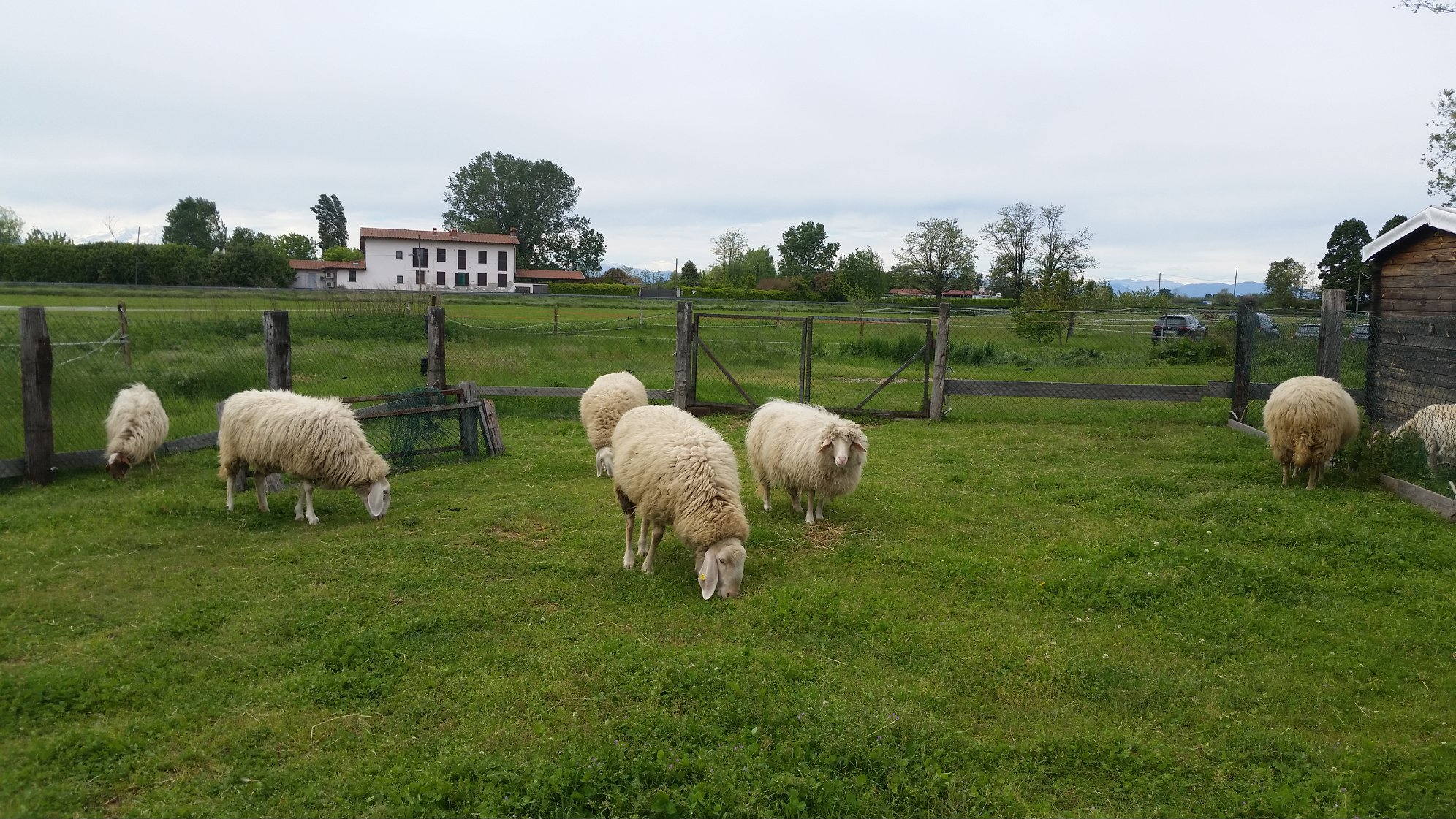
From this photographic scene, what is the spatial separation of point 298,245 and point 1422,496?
342ft

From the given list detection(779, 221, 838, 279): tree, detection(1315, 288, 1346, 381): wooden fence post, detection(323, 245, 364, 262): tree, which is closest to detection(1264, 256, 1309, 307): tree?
detection(779, 221, 838, 279): tree

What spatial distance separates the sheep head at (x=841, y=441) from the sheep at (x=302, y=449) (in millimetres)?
4577

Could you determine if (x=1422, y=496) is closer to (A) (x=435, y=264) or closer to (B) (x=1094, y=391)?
(B) (x=1094, y=391)

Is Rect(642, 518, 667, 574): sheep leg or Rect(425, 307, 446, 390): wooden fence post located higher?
Rect(425, 307, 446, 390): wooden fence post

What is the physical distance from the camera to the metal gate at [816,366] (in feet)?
48.3

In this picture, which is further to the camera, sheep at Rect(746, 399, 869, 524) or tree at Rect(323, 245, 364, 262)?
tree at Rect(323, 245, 364, 262)

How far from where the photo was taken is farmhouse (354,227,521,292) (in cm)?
6138

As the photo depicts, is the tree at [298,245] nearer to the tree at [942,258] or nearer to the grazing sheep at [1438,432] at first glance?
the tree at [942,258]

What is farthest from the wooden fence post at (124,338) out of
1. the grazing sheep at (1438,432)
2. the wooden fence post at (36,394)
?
the grazing sheep at (1438,432)

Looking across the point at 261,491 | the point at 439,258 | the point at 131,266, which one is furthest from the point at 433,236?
the point at 261,491

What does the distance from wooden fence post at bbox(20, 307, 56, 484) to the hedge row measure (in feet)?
51.0

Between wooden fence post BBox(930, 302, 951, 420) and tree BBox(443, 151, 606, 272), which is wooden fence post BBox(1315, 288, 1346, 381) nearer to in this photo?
wooden fence post BBox(930, 302, 951, 420)

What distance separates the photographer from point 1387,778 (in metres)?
3.85

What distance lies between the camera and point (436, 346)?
1184 centimetres
